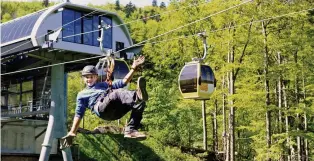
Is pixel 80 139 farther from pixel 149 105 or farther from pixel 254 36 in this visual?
pixel 254 36

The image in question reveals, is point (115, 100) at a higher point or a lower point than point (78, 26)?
lower

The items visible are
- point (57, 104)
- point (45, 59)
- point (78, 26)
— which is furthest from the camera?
point (57, 104)

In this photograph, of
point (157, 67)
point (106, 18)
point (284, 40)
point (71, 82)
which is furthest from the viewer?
point (71, 82)

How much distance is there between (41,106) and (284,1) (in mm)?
13844

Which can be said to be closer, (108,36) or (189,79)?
(189,79)

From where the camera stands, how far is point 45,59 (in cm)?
2506

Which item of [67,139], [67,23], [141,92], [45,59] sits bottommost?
[67,139]

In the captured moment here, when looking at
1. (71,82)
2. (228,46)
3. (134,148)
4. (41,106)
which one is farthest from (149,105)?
(71,82)

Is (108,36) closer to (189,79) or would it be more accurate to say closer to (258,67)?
(258,67)

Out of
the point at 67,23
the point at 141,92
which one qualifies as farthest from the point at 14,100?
the point at 141,92

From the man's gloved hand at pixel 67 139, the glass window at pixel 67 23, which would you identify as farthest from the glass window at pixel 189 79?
the glass window at pixel 67 23

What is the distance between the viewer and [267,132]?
2070cm

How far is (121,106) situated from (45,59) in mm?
19893

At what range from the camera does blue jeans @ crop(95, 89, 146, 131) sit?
5699 mm
